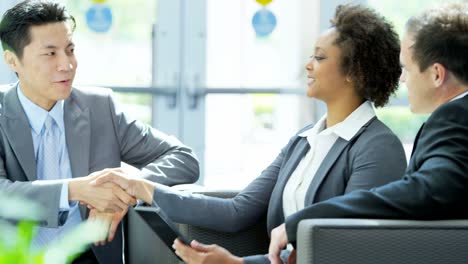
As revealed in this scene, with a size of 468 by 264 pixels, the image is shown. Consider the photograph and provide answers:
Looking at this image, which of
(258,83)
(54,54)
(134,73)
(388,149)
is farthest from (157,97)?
(388,149)

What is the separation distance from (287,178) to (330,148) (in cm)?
16

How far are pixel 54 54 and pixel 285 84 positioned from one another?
2.27 m

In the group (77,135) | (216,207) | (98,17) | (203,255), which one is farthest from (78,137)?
(98,17)

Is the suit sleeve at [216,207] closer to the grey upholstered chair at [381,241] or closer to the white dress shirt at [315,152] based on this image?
the white dress shirt at [315,152]

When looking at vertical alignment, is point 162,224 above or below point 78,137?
below

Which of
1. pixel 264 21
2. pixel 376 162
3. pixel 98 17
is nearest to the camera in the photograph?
pixel 376 162

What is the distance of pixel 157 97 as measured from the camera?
4.75m

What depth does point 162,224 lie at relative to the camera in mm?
2334

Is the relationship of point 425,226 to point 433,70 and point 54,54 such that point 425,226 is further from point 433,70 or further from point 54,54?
point 54,54

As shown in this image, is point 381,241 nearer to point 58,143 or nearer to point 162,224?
point 162,224

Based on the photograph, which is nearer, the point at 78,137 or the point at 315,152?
the point at 315,152

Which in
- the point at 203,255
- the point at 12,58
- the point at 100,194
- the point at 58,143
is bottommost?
the point at 203,255

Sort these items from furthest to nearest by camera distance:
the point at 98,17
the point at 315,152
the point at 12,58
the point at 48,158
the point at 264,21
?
the point at 264,21
the point at 98,17
the point at 12,58
the point at 48,158
the point at 315,152

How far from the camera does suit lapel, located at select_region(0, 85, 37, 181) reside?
266 cm
